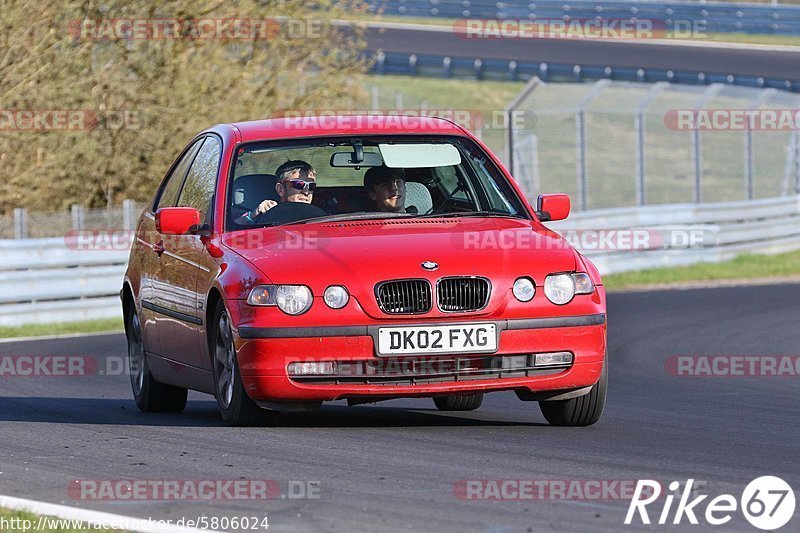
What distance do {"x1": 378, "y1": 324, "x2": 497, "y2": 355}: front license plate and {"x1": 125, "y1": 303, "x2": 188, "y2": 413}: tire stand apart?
259 cm

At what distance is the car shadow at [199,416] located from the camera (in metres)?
8.96

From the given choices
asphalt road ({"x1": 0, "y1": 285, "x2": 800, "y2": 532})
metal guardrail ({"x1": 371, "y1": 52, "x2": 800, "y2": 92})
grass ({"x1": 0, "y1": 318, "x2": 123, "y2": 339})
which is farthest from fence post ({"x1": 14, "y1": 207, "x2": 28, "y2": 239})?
metal guardrail ({"x1": 371, "y1": 52, "x2": 800, "y2": 92})

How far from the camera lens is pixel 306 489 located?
21.5 feet

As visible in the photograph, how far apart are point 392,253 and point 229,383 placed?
1138 millimetres

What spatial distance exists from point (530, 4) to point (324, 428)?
41733 millimetres

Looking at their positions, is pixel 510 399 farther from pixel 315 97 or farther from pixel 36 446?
pixel 315 97

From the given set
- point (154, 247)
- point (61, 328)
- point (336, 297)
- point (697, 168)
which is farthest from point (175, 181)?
point (697, 168)

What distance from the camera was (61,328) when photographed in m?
19.2

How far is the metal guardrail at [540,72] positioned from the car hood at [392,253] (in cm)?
2763

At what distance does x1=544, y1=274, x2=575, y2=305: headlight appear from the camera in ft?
26.9
